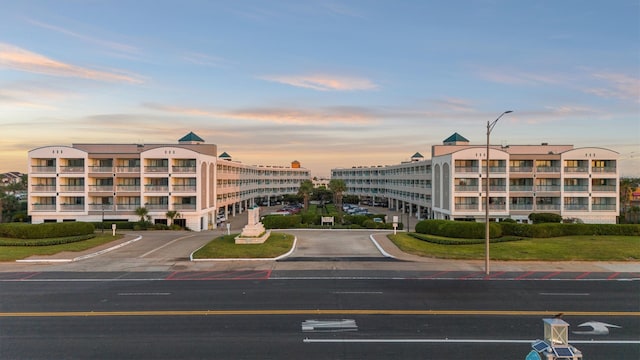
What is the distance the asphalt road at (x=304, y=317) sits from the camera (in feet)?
45.4

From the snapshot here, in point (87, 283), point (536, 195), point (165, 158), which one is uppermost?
point (165, 158)

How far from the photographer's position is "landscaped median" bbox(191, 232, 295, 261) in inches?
1195

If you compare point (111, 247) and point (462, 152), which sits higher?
point (462, 152)

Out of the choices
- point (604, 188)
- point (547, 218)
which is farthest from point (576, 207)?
point (547, 218)

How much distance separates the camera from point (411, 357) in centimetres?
1324

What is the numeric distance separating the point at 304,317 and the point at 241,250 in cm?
1608

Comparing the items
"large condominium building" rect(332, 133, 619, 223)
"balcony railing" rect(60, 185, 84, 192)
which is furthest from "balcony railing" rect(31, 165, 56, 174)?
"large condominium building" rect(332, 133, 619, 223)

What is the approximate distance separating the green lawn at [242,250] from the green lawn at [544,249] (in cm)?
999

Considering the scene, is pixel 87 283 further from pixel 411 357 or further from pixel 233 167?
pixel 233 167

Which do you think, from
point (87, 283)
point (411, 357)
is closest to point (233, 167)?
point (87, 283)

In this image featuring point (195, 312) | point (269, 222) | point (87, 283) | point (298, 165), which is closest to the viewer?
point (195, 312)

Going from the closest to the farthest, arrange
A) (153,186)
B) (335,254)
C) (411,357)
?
(411,357)
(335,254)
(153,186)

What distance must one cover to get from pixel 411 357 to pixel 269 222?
38.8 m

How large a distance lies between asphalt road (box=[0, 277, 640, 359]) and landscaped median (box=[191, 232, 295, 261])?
6801mm
